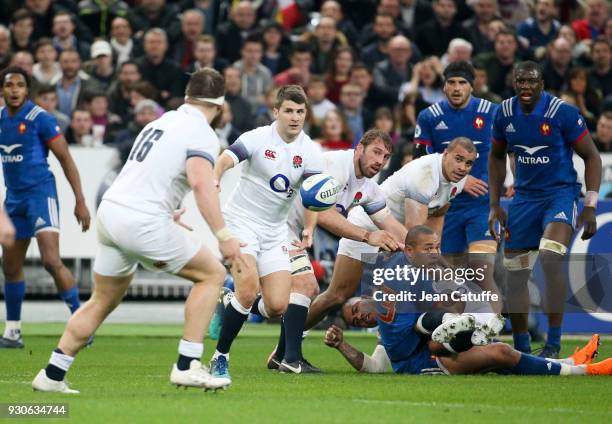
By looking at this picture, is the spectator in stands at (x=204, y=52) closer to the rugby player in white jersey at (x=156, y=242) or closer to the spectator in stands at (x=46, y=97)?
the spectator in stands at (x=46, y=97)

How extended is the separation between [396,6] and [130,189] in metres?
14.6

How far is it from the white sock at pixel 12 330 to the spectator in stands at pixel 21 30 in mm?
8511

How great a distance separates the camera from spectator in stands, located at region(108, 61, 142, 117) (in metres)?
20.2

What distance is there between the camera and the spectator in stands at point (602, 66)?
21.1 meters

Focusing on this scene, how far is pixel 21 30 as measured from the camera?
21.1m

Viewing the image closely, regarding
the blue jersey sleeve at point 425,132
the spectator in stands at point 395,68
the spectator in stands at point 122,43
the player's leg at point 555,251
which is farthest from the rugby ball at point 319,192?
the spectator in stands at point 122,43

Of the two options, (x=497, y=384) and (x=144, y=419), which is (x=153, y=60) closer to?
(x=497, y=384)

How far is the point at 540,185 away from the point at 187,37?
9933mm

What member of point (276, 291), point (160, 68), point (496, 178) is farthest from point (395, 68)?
point (276, 291)

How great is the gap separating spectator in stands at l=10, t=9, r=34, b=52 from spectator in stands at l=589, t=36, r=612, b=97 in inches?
356

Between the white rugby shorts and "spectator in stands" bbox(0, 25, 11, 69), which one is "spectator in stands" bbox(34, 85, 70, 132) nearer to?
"spectator in stands" bbox(0, 25, 11, 69)

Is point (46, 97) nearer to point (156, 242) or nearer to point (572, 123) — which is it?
point (572, 123)

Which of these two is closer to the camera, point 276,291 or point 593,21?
point 276,291

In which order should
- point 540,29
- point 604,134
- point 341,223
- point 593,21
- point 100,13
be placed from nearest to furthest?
point 341,223 → point 604,134 → point 100,13 → point 540,29 → point 593,21
